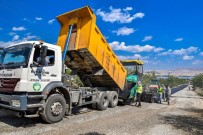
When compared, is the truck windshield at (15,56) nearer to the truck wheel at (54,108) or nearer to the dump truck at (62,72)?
the dump truck at (62,72)

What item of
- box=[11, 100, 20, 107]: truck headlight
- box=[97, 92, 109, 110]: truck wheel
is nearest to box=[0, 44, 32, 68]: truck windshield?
box=[11, 100, 20, 107]: truck headlight

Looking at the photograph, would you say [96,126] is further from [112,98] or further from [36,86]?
[112,98]

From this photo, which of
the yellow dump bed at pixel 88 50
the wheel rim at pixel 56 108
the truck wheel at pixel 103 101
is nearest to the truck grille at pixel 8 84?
the wheel rim at pixel 56 108

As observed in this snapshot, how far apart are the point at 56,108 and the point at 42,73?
51.1 inches

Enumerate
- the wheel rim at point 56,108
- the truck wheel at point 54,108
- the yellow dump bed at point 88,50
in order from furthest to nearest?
the yellow dump bed at point 88,50 < the wheel rim at point 56,108 < the truck wheel at point 54,108

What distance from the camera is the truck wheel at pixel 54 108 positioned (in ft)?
25.3

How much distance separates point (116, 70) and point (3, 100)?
6.05 meters

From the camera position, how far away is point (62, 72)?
29.1 feet

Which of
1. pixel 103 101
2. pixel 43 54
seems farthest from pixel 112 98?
pixel 43 54

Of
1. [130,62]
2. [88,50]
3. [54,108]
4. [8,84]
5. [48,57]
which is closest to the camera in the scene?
[8,84]

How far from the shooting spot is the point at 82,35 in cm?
966

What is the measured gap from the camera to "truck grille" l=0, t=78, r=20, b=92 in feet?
23.9

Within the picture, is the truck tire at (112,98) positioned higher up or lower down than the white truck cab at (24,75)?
lower down

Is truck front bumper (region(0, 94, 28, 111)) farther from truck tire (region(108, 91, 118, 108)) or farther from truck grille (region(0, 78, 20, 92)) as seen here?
truck tire (region(108, 91, 118, 108))
